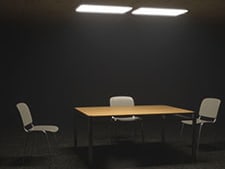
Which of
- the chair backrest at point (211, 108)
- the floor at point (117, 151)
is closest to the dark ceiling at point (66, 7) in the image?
the chair backrest at point (211, 108)

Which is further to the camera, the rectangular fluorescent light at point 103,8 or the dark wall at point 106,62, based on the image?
the dark wall at point 106,62

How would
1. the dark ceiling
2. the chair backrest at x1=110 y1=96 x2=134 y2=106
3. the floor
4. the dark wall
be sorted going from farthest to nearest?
the dark wall, the chair backrest at x1=110 y1=96 x2=134 y2=106, the dark ceiling, the floor

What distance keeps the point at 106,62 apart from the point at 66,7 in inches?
81.1

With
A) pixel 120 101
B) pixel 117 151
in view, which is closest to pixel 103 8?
pixel 120 101

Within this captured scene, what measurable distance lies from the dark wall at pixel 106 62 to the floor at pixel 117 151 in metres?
0.86

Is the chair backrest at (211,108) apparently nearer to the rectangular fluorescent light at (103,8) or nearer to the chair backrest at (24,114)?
the rectangular fluorescent light at (103,8)

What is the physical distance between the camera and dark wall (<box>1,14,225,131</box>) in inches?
253

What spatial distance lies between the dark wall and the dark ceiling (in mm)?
717

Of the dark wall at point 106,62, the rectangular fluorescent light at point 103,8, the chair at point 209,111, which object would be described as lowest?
→ the chair at point 209,111

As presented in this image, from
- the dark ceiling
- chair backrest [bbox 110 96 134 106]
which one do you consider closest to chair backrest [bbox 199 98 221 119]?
chair backrest [bbox 110 96 134 106]

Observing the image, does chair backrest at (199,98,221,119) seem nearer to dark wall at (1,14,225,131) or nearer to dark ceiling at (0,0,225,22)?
dark ceiling at (0,0,225,22)

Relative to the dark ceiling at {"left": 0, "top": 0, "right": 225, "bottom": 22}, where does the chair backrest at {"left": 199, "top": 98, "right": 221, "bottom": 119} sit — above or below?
below

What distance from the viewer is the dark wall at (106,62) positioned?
6.42 metres

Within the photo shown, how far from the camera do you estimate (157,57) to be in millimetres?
6992
